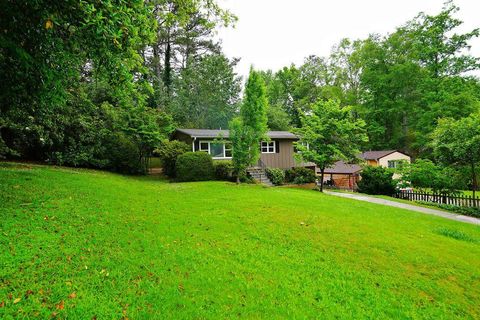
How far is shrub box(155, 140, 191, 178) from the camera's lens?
56.4 feet

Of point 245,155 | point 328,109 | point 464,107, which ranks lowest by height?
point 245,155

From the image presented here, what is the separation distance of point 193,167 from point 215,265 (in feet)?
39.9

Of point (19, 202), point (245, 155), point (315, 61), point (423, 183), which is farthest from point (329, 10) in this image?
point (315, 61)

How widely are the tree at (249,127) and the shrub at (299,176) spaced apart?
4.51 metres

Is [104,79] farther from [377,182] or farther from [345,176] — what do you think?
[345,176]

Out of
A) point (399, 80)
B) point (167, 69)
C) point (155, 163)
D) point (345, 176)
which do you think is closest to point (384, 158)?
point (345, 176)

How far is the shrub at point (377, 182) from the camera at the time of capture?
1855 cm

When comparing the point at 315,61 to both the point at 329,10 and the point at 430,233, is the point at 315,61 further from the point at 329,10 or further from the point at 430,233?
the point at 430,233

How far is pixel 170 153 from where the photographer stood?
1723 cm

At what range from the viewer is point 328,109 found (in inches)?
648

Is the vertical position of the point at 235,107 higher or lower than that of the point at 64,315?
higher

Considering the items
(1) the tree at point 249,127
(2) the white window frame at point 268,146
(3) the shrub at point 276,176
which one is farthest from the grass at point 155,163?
(3) the shrub at point 276,176

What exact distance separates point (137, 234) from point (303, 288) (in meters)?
3.51

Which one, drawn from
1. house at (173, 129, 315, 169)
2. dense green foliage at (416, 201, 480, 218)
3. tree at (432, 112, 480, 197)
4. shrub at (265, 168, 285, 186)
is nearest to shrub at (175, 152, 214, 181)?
house at (173, 129, 315, 169)
